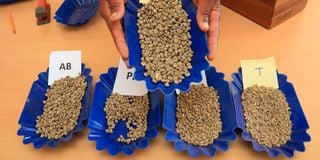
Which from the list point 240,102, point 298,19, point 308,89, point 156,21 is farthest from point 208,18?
point 298,19

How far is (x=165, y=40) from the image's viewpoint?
30.0 inches

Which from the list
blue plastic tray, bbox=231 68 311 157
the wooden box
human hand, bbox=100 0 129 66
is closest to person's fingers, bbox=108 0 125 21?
human hand, bbox=100 0 129 66

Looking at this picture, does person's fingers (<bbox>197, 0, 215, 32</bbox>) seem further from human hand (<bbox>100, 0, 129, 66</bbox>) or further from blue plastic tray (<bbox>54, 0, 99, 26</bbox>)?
blue plastic tray (<bbox>54, 0, 99, 26</bbox>)

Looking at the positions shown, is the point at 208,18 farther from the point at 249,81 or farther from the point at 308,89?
the point at 308,89

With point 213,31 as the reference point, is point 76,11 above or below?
below

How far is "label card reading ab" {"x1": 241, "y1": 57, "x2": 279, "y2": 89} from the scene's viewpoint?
816 millimetres

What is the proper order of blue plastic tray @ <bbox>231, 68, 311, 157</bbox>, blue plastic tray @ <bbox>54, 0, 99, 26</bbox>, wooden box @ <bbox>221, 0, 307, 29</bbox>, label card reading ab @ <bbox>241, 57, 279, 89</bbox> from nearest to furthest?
blue plastic tray @ <bbox>231, 68, 311, 157</bbox> < label card reading ab @ <bbox>241, 57, 279, 89</bbox> < wooden box @ <bbox>221, 0, 307, 29</bbox> < blue plastic tray @ <bbox>54, 0, 99, 26</bbox>

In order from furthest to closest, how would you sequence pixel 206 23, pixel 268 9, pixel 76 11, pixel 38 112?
pixel 76 11, pixel 268 9, pixel 38 112, pixel 206 23

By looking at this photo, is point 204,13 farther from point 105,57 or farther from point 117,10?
point 105,57

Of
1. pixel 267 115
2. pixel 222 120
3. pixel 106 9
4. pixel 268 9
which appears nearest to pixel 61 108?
pixel 106 9

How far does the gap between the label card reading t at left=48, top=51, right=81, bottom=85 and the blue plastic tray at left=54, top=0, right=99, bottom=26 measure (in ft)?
0.67

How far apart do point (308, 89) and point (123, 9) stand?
0.57 meters

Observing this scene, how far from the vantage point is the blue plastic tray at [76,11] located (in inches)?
42.7

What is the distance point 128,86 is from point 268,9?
0.52 m
